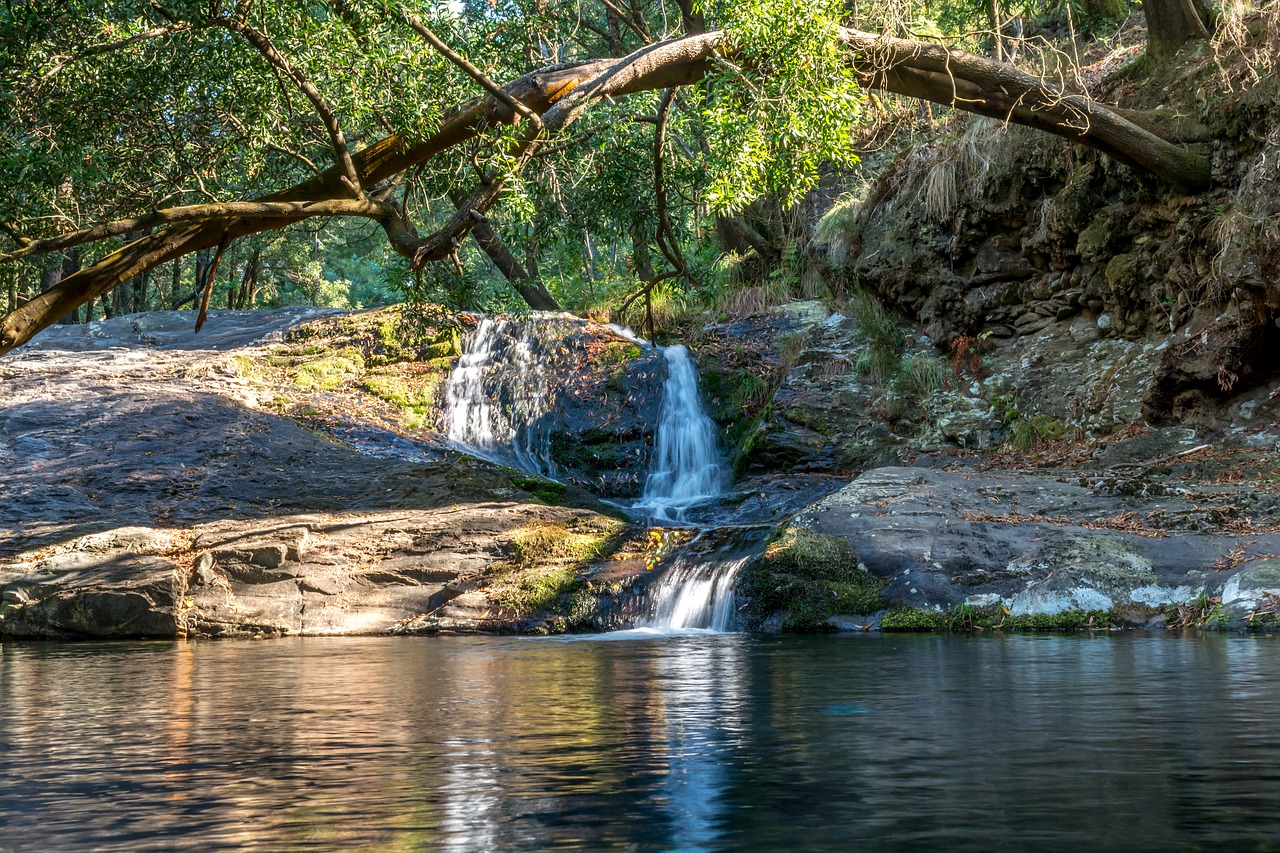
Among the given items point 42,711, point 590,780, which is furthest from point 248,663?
point 590,780

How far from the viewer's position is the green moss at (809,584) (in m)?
9.91

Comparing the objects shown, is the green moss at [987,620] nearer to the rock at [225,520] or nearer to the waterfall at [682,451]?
the rock at [225,520]

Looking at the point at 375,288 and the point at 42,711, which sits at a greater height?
the point at 375,288

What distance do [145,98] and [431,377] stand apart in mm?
8373

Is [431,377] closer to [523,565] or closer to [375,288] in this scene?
[523,565]

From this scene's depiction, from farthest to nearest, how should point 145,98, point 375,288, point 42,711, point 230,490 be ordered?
1. point 375,288
2. point 230,490
3. point 145,98
4. point 42,711

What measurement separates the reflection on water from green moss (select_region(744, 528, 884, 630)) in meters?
2.98

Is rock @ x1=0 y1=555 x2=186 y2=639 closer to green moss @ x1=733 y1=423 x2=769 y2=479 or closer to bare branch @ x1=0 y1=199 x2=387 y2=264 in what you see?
bare branch @ x1=0 y1=199 x2=387 y2=264

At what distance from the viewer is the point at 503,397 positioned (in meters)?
18.6

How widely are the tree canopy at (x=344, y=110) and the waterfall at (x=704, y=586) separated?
341 centimetres

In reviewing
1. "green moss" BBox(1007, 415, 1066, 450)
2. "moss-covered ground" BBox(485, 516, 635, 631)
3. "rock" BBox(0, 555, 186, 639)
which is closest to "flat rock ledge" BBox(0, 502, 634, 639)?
"rock" BBox(0, 555, 186, 639)

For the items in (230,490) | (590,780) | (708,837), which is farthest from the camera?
(230,490)

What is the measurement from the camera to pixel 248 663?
774cm

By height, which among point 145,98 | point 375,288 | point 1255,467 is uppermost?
point 375,288
